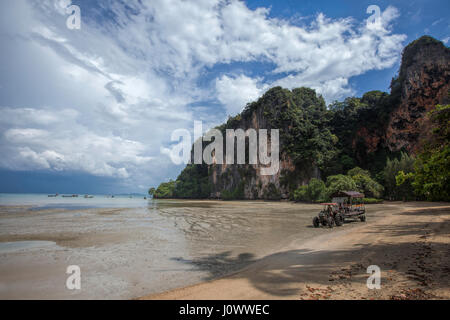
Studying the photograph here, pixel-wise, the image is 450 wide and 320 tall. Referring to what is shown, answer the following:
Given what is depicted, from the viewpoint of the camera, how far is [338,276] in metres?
5.89

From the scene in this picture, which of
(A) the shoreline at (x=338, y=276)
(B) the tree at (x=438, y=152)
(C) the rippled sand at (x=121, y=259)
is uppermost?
(B) the tree at (x=438, y=152)

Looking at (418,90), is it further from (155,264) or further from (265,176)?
(155,264)

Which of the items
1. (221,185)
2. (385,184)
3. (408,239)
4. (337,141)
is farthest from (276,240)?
(221,185)

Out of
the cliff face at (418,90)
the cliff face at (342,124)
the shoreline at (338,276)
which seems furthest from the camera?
the cliff face at (342,124)

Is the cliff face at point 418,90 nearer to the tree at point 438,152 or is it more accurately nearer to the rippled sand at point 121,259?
the tree at point 438,152

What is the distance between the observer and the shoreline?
4746 mm

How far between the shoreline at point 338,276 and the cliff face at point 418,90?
48985 millimetres

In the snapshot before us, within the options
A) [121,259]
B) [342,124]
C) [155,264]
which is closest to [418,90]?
[342,124]

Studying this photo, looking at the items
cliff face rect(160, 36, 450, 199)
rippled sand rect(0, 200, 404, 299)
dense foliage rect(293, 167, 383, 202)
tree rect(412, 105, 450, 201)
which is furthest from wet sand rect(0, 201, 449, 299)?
cliff face rect(160, 36, 450, 199)

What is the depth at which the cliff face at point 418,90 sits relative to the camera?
46.0m

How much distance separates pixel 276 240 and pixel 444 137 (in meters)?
8.50

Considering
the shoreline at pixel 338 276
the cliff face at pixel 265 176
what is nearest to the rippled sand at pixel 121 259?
the shoreline at pixel 338 276

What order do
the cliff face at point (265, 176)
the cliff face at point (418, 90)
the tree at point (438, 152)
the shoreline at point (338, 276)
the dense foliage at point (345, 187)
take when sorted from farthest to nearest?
the cliff face at point (265, 176), the cliff face at point (418, 90), the dense foliage at point (345, 187), the tree at point (438, 152), the shoreline at point (338, 276)

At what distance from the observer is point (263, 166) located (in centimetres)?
6888
